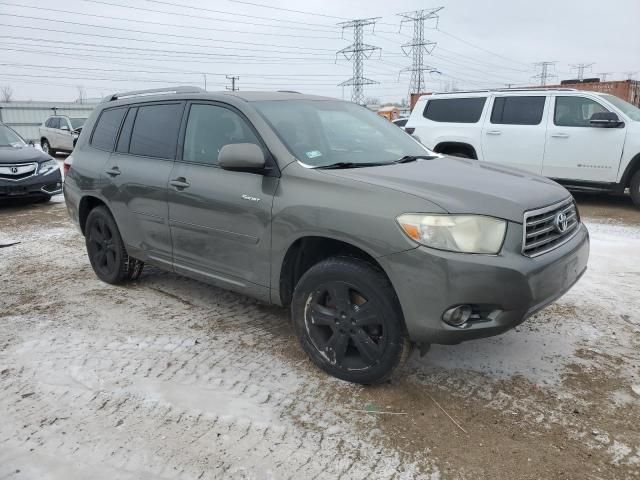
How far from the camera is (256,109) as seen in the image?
3738 millimetres

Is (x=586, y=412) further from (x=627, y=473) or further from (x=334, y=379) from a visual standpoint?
(x=334, y=379)

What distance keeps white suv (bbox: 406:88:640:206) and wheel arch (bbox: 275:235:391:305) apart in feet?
21.6

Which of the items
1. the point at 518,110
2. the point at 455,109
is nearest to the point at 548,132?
the point at 518,110

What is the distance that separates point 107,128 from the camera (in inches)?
199

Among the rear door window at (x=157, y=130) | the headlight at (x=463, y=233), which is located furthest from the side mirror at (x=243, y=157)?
the headlight at (x=463, y=233)

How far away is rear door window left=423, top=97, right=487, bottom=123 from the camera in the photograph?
9578 mm

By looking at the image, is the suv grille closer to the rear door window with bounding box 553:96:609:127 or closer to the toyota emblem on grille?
the toyota emblem on grille

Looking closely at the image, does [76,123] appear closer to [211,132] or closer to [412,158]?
[211,132]

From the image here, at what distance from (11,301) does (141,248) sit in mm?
1289

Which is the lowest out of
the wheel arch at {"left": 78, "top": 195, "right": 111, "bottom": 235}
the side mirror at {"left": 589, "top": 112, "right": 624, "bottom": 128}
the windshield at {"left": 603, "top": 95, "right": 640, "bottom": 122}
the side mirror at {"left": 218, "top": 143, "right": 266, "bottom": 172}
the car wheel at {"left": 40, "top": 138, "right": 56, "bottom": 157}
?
the car wheel at {"left": 40, "top": 138, "right": 56, "bottom": 157}

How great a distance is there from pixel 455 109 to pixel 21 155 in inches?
306

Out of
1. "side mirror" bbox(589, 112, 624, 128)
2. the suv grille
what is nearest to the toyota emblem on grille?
the suv grille

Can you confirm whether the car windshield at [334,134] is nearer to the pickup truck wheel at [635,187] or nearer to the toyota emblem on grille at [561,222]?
the toyota emblem on grille at [561,222]

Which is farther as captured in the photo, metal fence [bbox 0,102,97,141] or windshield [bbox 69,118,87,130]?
metal fence [bbox 0,102,97,141]
